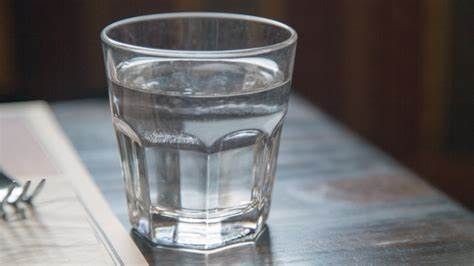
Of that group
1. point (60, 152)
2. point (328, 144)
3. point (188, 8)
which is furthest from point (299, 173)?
point (188, 8)

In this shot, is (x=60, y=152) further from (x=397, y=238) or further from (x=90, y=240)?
(x=397, y=238)

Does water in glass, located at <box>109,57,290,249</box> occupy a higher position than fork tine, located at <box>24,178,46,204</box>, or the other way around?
water in glass, located at <box>109,57,290,249</box>

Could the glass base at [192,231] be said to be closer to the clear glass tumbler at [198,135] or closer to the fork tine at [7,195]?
the clear glass tumbler at [198,135]

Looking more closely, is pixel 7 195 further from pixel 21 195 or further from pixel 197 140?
pixel 197 140

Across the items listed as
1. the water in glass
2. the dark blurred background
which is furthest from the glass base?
the dark blurred background

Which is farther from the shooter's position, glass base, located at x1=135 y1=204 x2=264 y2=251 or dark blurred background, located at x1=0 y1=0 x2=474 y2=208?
dark blurred background, located at x1=0 y1=0 x2=474 y2=208

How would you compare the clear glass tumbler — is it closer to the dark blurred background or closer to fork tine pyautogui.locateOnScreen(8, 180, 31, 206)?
fork tine pyautogui.locateOnScreen(8, 180, 31, 206)

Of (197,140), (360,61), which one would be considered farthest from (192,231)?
(360,61)
